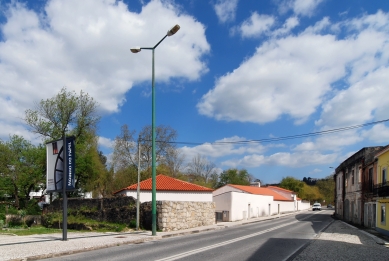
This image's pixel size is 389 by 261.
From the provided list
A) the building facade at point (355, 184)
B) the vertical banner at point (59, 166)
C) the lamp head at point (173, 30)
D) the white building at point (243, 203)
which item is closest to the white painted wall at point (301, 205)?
the white building at point (243, 203)

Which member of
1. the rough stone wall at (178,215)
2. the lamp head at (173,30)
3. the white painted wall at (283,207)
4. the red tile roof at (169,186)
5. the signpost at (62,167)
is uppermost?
the lamp head at (173,30)

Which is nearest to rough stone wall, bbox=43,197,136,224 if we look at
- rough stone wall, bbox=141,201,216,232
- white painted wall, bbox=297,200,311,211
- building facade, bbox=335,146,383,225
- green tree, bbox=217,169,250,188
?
rough stone wall, bbox=141,201,216,232

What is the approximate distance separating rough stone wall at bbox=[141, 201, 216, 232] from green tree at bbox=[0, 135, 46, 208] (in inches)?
871

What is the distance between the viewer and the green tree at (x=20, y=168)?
4047 cm

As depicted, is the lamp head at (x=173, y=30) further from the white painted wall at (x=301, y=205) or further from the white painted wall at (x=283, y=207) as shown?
the white painted wall at (x=301, y=205)

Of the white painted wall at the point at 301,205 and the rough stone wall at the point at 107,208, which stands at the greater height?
the rough stone wall at the point at 107,208

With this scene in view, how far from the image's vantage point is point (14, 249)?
13180 mm

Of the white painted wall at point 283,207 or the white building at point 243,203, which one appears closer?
the white building at point 243,203

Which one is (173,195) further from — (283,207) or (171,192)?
(283,207)

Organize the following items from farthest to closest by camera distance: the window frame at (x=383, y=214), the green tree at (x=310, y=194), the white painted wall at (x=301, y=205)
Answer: the green tree at (x=310, y=194) < the white painted wall at (x=301, y=205) < the window frame at (x=383, y=214)

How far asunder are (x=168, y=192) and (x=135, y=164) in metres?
22.3

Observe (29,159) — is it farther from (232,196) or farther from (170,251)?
(170,251)

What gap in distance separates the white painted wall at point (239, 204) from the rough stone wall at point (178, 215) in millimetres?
9653

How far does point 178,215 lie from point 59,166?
9486 mm
